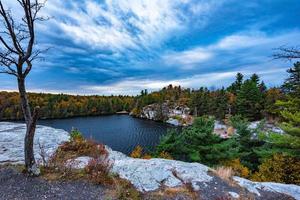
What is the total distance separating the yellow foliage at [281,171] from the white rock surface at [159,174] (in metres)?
8.69

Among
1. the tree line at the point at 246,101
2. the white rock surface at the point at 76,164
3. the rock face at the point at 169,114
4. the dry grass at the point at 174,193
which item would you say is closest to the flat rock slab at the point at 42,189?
the white rock surface at the point at 76,164

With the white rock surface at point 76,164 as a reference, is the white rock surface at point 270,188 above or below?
below

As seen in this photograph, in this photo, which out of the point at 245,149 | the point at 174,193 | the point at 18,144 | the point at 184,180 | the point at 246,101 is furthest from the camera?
the point at 246,101

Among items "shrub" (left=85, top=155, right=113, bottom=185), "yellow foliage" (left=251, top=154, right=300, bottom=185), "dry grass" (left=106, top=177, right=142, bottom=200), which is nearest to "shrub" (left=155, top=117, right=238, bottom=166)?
"yellow foliage" (left=251, top=154, right=300, bottom=185)

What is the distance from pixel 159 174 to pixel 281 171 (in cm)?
1183

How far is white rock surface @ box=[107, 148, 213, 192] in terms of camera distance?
847 centimetres

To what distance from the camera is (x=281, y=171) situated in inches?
646

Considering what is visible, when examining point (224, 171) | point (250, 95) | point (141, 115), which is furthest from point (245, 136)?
point (141, 115)

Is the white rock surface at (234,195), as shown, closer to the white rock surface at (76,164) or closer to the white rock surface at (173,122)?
the white rock surface at (76,164)

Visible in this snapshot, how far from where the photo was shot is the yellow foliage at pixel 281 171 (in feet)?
52.2

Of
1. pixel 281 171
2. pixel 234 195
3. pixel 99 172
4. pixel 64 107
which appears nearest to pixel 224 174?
pixel 234 195

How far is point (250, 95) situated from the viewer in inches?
2235

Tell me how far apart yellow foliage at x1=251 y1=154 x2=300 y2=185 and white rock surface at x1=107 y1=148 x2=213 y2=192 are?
8694mm

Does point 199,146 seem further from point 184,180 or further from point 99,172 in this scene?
point 99,172
